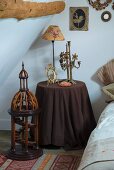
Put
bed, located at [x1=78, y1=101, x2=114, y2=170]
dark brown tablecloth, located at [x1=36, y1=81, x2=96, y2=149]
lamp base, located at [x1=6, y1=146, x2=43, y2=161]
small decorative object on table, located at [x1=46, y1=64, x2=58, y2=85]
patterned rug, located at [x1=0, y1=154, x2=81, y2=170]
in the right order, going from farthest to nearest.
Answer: small decorative object on table, located at [x1=46, y1=64, x2=58, y2=85], dark brown tablecloth, located at [x1=36, y1=81, x2=96, y2=149], lamp base, located at [x1=6, y1=146, x2=43, y2=161], patterned rug, located at [x1=0, y1=154, x2=81, y2=170], bed, located at [x1=78, y1=101, x2=114, y2=170]

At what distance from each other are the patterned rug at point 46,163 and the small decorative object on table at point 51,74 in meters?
0.82

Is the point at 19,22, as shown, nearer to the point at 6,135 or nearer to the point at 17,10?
the point at 17,10

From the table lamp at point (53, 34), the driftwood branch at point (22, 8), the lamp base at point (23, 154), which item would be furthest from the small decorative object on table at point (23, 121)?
the driftwood branch at point (22, 8)

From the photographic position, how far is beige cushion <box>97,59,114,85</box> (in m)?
3.95

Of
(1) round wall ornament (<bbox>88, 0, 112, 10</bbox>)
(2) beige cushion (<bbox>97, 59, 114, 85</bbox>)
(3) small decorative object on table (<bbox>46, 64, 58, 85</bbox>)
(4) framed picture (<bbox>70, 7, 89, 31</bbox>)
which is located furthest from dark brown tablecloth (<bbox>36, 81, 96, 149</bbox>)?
(1) round wall ornament (<bbox>88, 0, 112, 10</bbox>)

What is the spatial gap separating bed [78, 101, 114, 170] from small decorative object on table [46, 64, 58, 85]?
0.91 metres

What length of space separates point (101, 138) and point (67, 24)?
6.11 ft

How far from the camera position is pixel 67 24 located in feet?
13.1

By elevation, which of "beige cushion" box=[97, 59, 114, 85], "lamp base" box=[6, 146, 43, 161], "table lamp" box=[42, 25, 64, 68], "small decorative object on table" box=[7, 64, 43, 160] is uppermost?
"table lamp" box=[42, 25, 64, 68]

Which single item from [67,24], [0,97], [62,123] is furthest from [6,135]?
[67,24]

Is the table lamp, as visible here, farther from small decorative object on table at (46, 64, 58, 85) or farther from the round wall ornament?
the round wall ornament

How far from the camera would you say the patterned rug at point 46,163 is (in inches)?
124

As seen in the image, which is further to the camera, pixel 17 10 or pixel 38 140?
pixel 38 140

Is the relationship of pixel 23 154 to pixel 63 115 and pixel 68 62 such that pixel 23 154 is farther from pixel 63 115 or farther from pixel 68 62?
pixel 68 62
